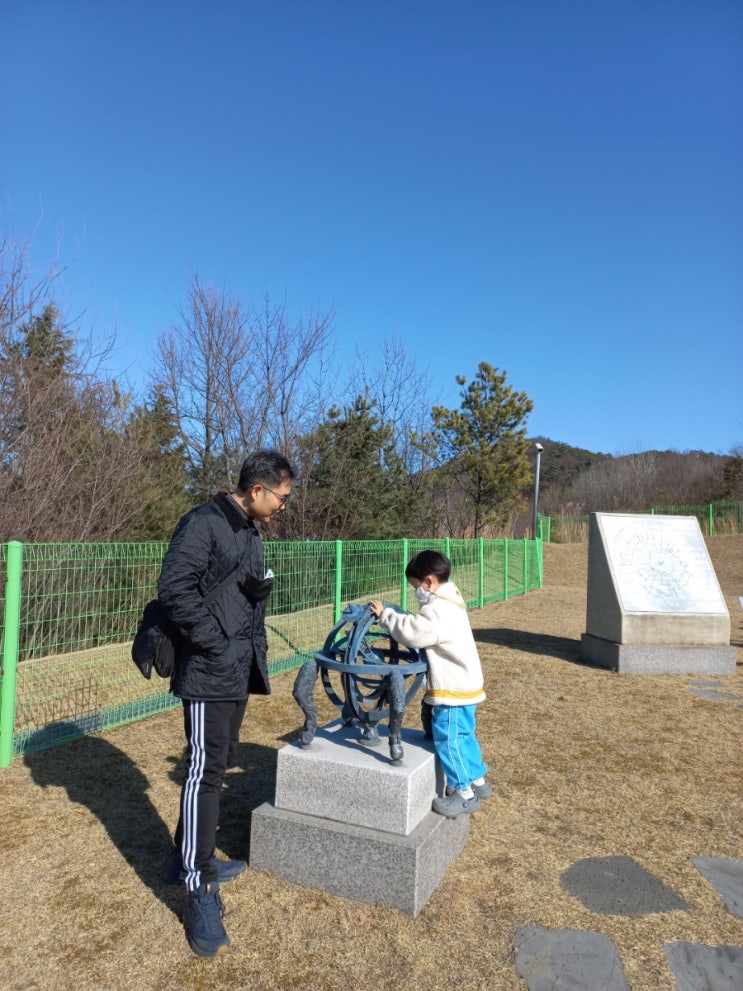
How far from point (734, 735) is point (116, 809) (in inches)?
179

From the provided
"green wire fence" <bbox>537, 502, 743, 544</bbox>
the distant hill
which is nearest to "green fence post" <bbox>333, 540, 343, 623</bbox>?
"green wire fence" <bbox>537, 502, 743, 544</bbox>

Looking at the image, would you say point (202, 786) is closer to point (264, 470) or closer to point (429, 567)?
point (264, 470)

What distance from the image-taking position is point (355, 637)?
10.2 feet

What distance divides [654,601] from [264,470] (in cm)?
631

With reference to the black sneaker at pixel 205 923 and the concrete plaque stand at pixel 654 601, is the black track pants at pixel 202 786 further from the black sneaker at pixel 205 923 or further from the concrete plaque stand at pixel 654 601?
the concrete plaque stand at pixel 654 601

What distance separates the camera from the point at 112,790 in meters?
3.88

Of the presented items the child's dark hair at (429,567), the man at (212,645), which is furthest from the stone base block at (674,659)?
the man at (212,645)

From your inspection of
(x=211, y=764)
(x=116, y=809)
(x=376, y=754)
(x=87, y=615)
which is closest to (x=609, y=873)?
(x=376, y=754)

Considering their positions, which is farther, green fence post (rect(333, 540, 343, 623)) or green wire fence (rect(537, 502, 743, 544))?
green wire fence (rect(537, 502, 743, 544))

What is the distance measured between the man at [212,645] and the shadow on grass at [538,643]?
6.27m

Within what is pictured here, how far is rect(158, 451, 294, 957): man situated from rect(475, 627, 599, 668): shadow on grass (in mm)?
6274

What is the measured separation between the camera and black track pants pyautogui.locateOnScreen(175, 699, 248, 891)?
249 cm

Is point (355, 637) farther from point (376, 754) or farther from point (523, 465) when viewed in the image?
point (523, 465)

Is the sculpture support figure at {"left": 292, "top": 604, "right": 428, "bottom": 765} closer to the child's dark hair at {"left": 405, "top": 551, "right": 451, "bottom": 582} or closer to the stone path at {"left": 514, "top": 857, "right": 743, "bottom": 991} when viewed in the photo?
the child's dark hair at {"left": 405, "top": 551, "right": 451, "bottom": 582}
